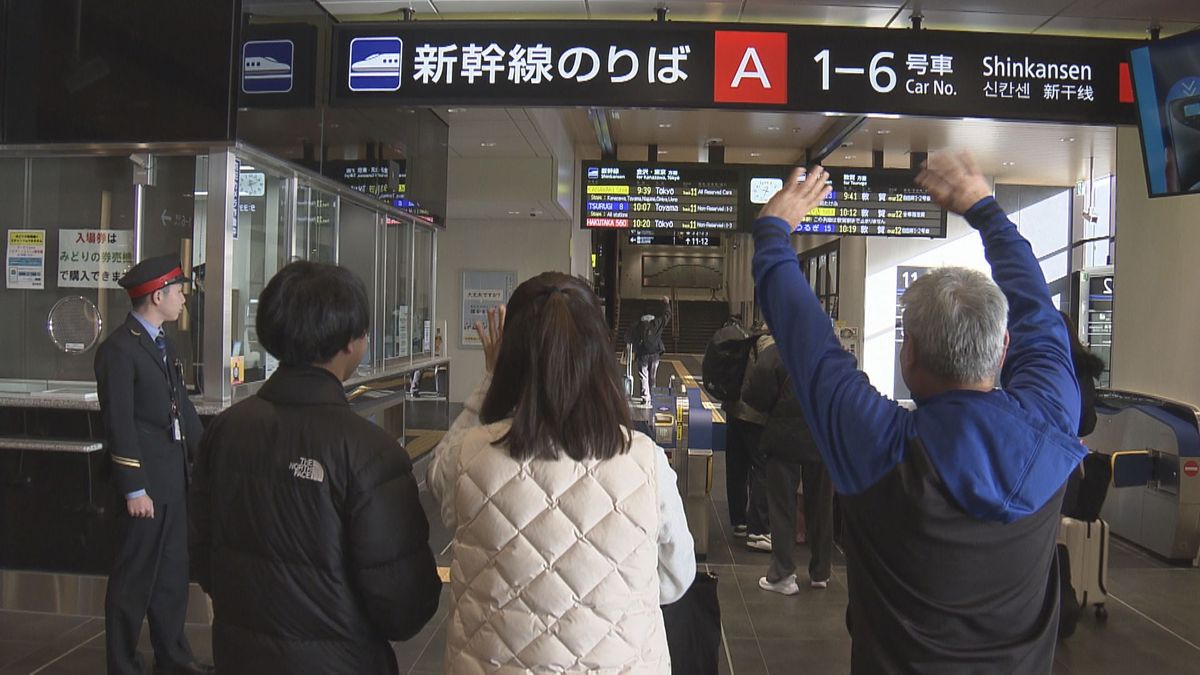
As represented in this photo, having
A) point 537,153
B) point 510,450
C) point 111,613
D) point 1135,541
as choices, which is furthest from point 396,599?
point 537,153

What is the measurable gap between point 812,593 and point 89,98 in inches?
188

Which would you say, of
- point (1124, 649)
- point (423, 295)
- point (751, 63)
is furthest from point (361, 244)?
point (1124, 649)

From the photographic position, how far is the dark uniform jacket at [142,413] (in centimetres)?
322

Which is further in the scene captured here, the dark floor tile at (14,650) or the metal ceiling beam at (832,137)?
the metal ceiling beam at (832,137)

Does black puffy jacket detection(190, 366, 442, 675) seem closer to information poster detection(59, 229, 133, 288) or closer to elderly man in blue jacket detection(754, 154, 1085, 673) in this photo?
elderly man in blue jacket detection(754, 154, 1085, 673)

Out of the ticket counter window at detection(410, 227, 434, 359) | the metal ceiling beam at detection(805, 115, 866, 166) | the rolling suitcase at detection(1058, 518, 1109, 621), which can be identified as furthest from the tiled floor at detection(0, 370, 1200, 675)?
the metal ceiling beam at detection(805, 115, 866, 166)

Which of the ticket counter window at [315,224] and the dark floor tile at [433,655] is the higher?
the ticket counter window at [315,224]

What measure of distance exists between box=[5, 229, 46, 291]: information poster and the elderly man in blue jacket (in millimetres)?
4908

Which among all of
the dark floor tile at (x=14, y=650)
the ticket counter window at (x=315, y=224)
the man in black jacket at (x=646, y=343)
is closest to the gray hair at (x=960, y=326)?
the dark floor tile at (x=14, y=650)

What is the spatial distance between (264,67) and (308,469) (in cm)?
345

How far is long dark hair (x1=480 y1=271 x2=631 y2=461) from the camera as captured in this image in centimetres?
134

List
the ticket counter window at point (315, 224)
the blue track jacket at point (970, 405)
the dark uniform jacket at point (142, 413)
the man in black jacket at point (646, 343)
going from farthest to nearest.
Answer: the man in black jacket at point (646, 343) → the ticket counter window at point (315, 224) → the dark uniform jacket at point (142, 413) → the blue track jacket at point (970, 405)

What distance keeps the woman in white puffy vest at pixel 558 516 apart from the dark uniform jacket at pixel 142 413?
7.94 ft

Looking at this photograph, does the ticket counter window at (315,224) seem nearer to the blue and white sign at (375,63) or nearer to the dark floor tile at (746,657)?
the blue and white sign at (375,63)
